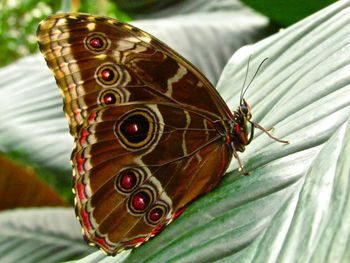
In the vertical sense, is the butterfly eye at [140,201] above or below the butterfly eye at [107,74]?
below

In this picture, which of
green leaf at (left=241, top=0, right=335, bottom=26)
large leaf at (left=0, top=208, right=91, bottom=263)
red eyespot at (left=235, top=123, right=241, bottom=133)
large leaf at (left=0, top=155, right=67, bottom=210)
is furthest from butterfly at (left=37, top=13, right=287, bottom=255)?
large leaf at (left=0, top=155, right=67, bottom=210)

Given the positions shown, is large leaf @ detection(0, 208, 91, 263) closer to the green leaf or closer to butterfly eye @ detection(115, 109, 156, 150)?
the green leaf

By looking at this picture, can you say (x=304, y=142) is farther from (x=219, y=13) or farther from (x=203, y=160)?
(x=219, y=13)

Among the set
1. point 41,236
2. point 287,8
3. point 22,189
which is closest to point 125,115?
point 287,8

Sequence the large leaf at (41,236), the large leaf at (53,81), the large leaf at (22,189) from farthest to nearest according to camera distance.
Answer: the large leaf at (22,189), the large leaf at (41,236), the large leaf at (53,81)

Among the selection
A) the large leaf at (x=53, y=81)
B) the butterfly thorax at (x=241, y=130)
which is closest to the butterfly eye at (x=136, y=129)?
the butterfly thorax at (x=241, y=130)

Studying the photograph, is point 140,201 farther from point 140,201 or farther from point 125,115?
point 125,115

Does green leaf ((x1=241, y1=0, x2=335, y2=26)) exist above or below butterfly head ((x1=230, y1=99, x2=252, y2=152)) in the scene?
below

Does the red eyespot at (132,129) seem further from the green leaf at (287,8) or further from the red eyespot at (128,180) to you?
the green leaf at (287,8)
